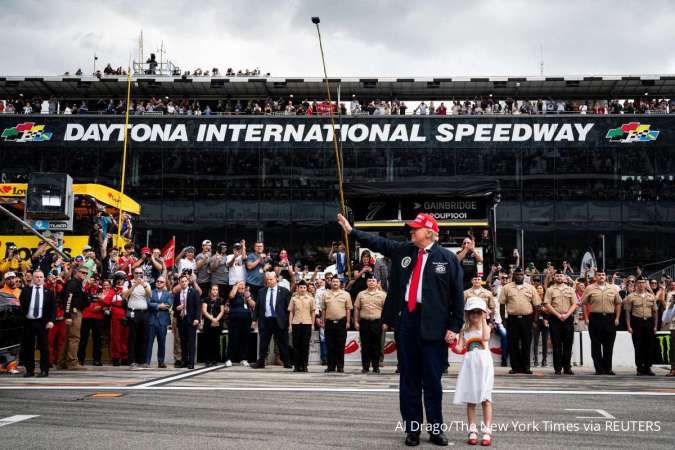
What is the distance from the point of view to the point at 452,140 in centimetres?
3609

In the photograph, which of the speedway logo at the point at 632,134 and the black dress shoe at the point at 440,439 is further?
the speedway logo at the point at 632,134

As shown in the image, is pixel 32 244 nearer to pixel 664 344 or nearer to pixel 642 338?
pixel 642 338

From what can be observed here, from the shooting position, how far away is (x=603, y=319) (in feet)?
49.9

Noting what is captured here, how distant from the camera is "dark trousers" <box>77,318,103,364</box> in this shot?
16828 millimetres

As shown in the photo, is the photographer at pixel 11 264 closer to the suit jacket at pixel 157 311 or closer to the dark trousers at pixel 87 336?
the dark trousers at pixel 87 336

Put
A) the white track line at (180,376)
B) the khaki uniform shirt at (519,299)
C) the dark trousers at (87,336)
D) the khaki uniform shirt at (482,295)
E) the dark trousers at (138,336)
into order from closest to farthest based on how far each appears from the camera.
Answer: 1. the white track line at (180,376)
2. the khaki uniform shirt at (482,295)
3. the khaki uniform shirt at (519,299)
4. the dark trousers at (138,336)
5. the dark trousers at (87,336)

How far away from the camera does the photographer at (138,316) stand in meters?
16.6

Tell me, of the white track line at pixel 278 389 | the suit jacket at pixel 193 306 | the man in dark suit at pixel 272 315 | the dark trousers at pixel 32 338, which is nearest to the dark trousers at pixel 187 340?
the suit jacket at pixel 193 306

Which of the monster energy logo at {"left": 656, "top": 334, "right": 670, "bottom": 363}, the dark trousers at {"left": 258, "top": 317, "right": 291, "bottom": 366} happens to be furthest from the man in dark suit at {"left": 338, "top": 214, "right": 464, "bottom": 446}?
the monster energy logo at {"left": 656, "top": 334, "right": 670, "bottom": 363}

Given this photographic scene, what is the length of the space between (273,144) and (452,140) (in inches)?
326

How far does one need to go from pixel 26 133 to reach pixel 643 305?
3014 cm

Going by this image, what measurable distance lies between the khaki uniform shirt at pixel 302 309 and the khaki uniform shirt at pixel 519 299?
12.3 feet

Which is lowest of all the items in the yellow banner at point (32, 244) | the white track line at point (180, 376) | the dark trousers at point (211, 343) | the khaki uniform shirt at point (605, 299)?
the white track line at point (180, 376)

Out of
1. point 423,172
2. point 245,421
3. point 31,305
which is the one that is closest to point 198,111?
point 423,172
